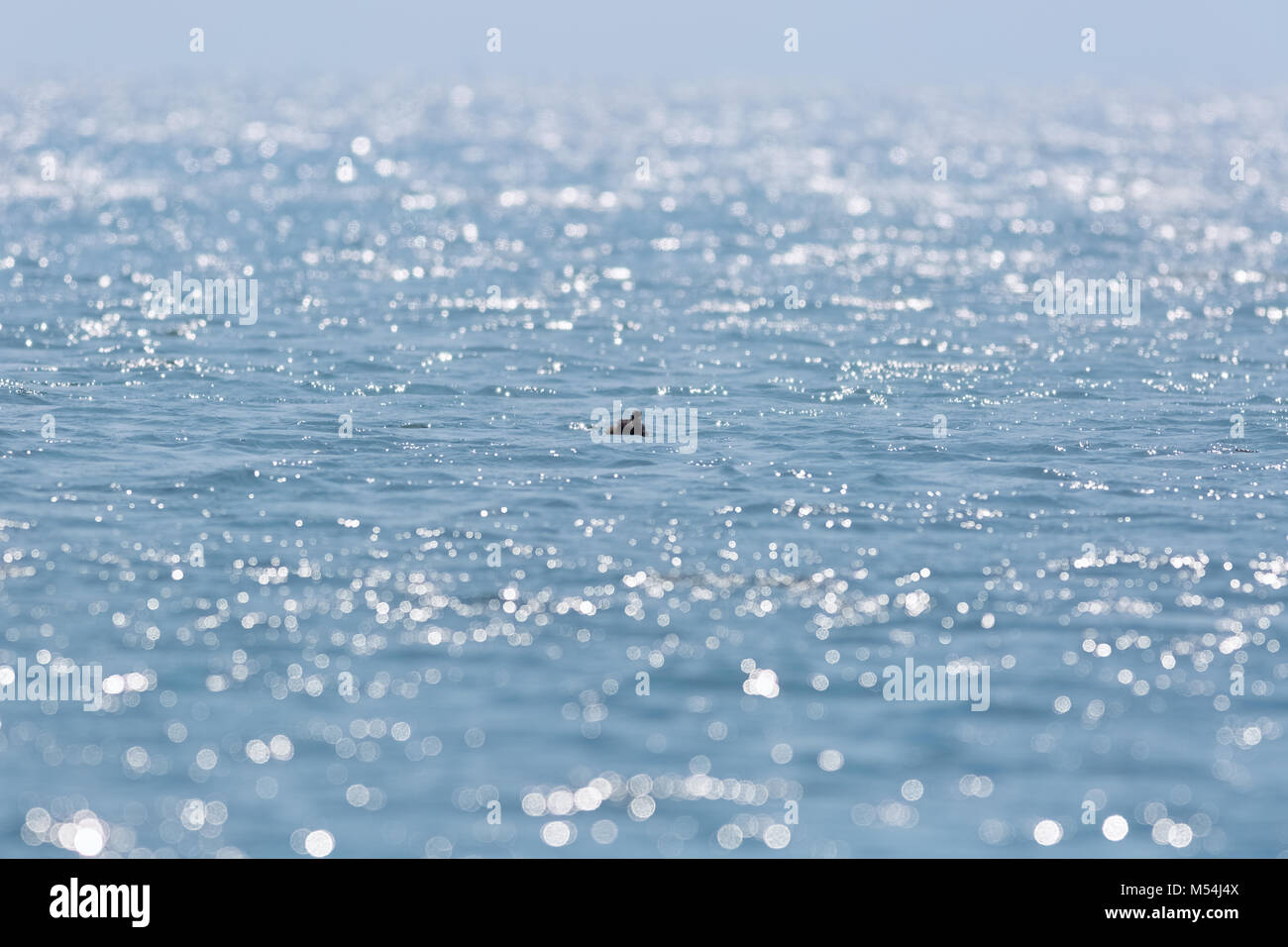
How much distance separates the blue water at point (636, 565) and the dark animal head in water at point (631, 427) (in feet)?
3.00

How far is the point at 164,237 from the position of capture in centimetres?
7575

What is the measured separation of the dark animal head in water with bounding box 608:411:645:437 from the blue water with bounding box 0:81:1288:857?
3.00 ft

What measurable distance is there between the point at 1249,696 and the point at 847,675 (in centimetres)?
538

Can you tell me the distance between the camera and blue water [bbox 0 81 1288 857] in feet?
69.1

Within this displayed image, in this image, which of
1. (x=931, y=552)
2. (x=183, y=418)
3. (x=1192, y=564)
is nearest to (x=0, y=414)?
(x=183, y=418)

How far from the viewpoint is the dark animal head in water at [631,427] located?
3841 cm

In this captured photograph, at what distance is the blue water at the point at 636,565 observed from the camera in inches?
829

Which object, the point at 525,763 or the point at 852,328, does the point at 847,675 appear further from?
the point at 852,328

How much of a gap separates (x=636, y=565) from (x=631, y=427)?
998 centimetres

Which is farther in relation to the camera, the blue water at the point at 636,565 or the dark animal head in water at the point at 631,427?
the dark animal head in water at the point at 631,427

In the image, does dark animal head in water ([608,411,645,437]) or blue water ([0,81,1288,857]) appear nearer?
blue water ([0,81,1288,857])

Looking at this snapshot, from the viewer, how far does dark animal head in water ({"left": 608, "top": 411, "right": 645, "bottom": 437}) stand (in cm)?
3841
